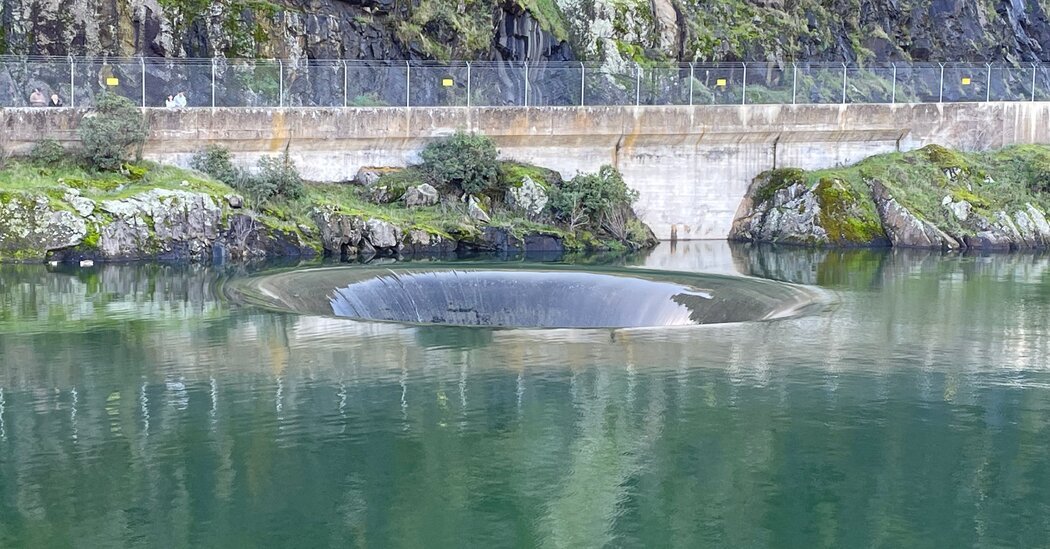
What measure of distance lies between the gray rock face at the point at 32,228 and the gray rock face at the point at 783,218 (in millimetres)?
23194

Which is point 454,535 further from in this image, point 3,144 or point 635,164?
point 635,164

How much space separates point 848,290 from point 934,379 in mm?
11796

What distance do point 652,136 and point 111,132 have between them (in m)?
18.3

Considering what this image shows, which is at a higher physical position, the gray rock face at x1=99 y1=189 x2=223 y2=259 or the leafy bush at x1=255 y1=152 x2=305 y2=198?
the leafy bush at x1=255 y1=152 x2=305 y2=198

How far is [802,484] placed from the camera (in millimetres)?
15883

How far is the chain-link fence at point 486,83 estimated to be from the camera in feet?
137

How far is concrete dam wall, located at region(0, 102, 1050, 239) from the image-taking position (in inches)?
1698

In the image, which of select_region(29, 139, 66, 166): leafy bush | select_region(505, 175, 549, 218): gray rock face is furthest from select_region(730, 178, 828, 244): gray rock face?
select_region(29, 139, 66, 166): leafy bush

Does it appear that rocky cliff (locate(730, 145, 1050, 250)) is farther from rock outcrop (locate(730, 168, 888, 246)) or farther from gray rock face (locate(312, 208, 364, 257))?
gray rock face (locate(312, 208, 364, 257))

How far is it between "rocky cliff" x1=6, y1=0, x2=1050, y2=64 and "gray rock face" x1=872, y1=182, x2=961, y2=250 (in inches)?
521

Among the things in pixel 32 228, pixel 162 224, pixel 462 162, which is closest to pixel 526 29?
pixel 462 162

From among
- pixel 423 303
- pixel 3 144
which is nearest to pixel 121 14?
pixel 3 144

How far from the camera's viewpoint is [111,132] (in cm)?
4003

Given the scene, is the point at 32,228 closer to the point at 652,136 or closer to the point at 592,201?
the point at 592,201
